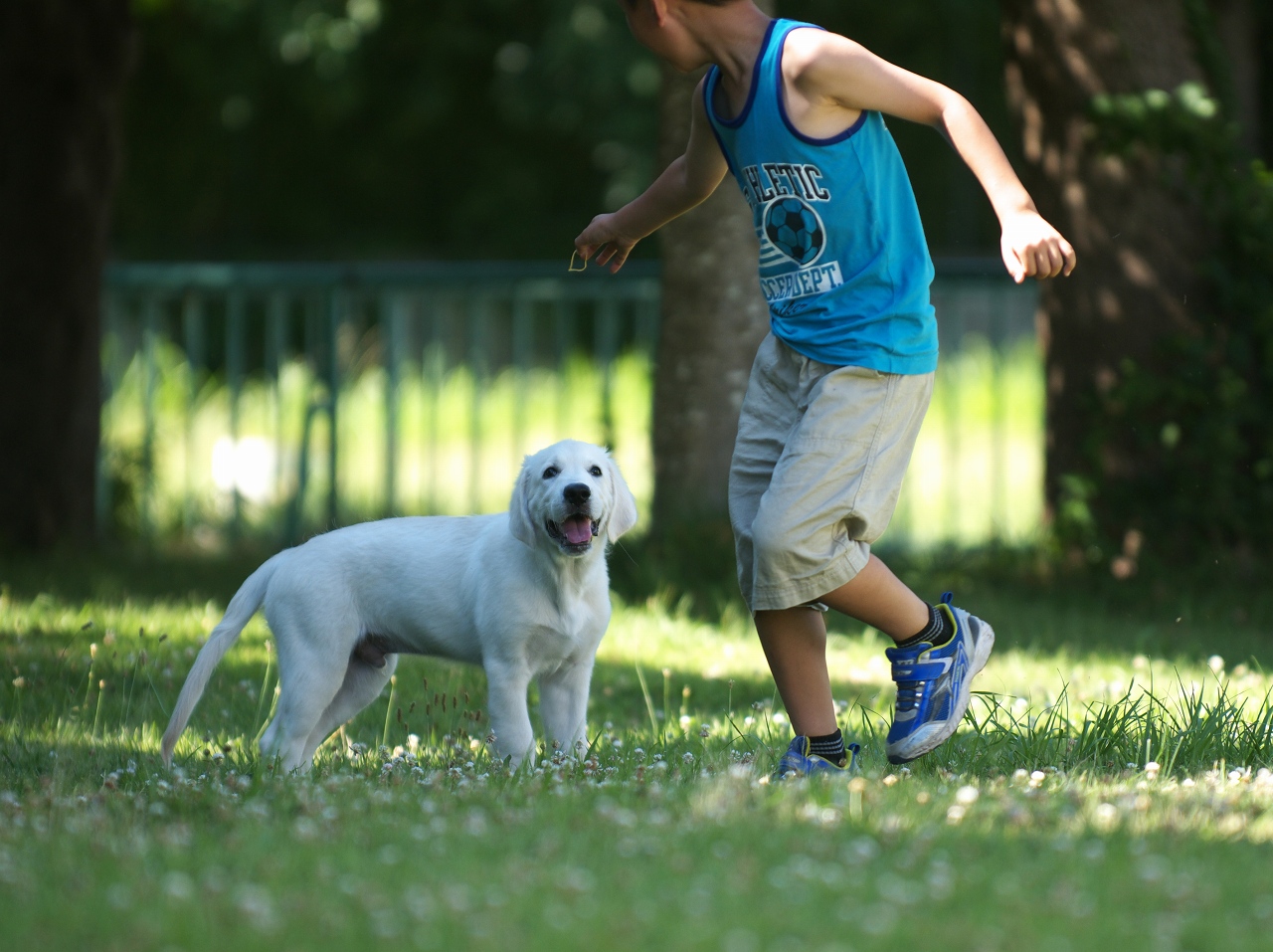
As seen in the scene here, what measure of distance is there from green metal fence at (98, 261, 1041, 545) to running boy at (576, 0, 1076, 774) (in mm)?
5103

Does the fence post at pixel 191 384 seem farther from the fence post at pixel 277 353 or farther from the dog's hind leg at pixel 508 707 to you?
the dog's hind leg at pixel 508 707

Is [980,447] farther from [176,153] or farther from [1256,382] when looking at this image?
[176,153]

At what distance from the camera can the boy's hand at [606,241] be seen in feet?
14.8

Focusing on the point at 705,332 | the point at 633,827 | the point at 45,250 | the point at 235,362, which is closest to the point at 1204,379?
the point at 705,332

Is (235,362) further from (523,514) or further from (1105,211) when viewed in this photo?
(523,514)

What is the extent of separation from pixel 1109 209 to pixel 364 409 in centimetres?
653

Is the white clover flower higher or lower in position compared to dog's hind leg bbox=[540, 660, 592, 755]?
higher

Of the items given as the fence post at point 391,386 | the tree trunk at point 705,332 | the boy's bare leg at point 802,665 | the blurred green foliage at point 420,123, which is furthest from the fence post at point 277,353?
the blurred green foliage at point 420,123

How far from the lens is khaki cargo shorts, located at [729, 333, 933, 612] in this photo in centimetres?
374

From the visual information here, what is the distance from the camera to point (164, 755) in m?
4.05

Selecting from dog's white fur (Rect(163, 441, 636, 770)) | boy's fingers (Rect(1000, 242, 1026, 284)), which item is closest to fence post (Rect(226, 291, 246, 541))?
dog's white fur (Rect(163, 441, 636, 770))

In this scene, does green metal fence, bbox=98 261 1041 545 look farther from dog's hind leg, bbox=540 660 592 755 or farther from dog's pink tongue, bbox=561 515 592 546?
dog's pink tongue, bbox=561 515 592 546

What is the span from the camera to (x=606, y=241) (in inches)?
178

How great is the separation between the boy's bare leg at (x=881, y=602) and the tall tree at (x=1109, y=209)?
405cm
